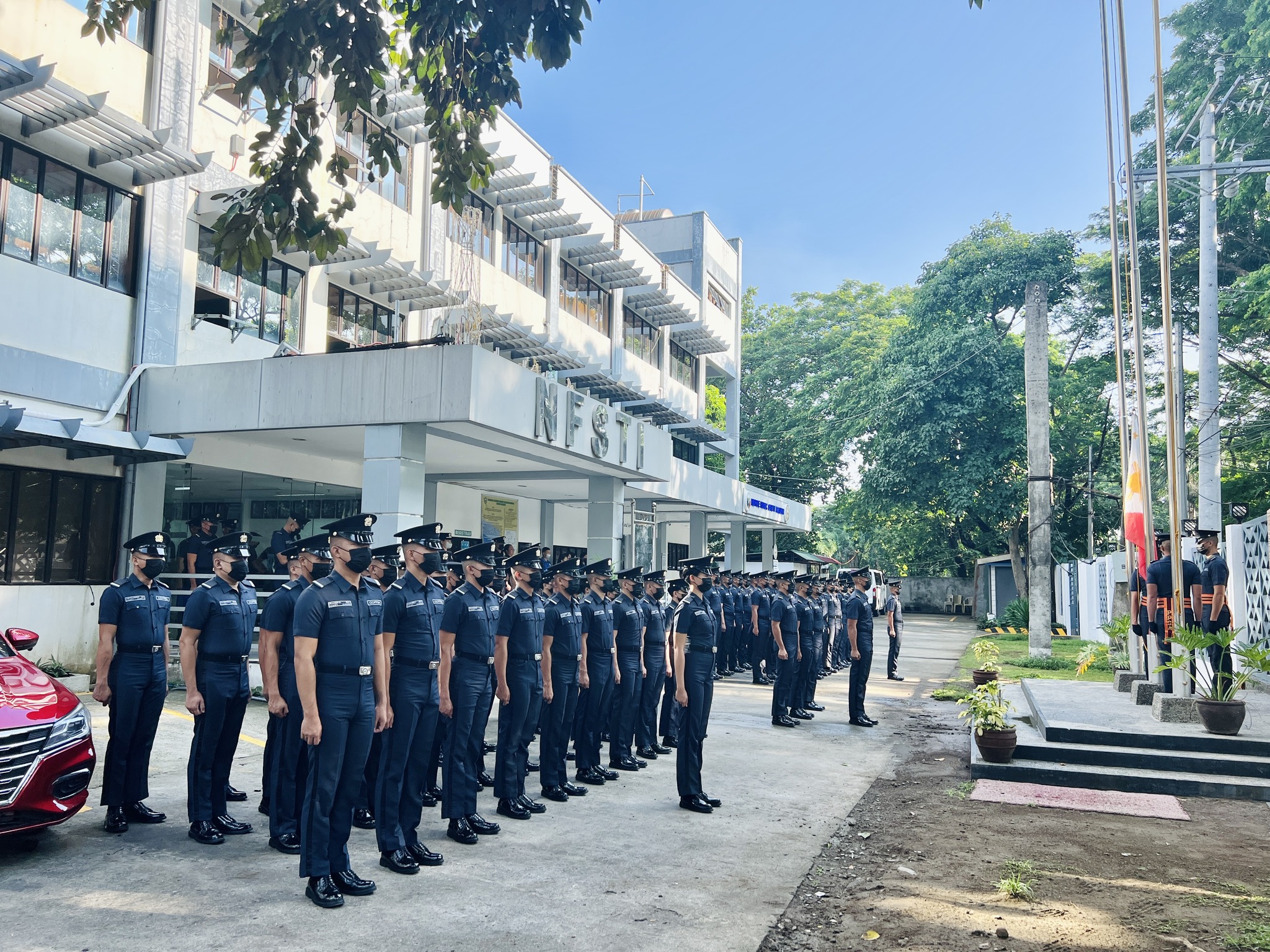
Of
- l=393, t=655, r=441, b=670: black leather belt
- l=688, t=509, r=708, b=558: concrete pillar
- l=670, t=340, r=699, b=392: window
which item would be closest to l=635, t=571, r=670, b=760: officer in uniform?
l=393, t=655, r=441, b=670: black leather belt

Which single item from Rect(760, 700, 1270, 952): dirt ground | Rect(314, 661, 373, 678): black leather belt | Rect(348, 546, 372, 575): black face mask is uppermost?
Rect(348, 546, 372, 575): black face mask

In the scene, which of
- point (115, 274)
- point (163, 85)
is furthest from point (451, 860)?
point (163, 85)

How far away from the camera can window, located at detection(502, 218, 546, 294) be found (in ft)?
76.2

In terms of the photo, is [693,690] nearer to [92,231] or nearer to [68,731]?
[68,731]

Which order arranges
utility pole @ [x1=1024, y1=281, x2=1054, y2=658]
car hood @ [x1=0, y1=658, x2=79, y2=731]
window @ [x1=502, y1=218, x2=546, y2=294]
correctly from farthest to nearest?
window @ [x1=502, y1=218, x2=546, y2=294], utility pole @ [x1=1024, y1=281, x2=1054, y2=658], car hood @ [x1=0, y1=658, x2=79, y2=731]

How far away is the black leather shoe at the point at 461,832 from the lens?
20.8 feet

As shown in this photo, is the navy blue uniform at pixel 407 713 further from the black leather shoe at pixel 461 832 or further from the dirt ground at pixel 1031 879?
the dirt ground at pixel 1031 879

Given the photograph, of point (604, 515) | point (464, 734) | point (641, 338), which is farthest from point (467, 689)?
point (641, 338)

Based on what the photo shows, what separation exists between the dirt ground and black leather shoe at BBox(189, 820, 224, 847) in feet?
11.9

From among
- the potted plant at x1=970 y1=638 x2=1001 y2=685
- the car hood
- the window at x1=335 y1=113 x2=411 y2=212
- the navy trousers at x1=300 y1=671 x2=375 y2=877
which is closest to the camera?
the navy trousers at x1=300 y1=671 x2=375 y2=877

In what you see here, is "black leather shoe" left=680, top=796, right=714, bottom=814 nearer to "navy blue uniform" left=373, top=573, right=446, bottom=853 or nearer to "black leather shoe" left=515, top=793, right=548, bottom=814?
"black leather shoe" left=515, top=793, right=548, bottom=814

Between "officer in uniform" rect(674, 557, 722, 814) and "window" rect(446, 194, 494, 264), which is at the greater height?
"window" rect(446, 194, 494, 264)

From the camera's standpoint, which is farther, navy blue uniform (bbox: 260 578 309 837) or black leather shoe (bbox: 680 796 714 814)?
black leather shoe (bbox: 680 796 714 814)

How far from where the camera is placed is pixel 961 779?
8930 millimetres
